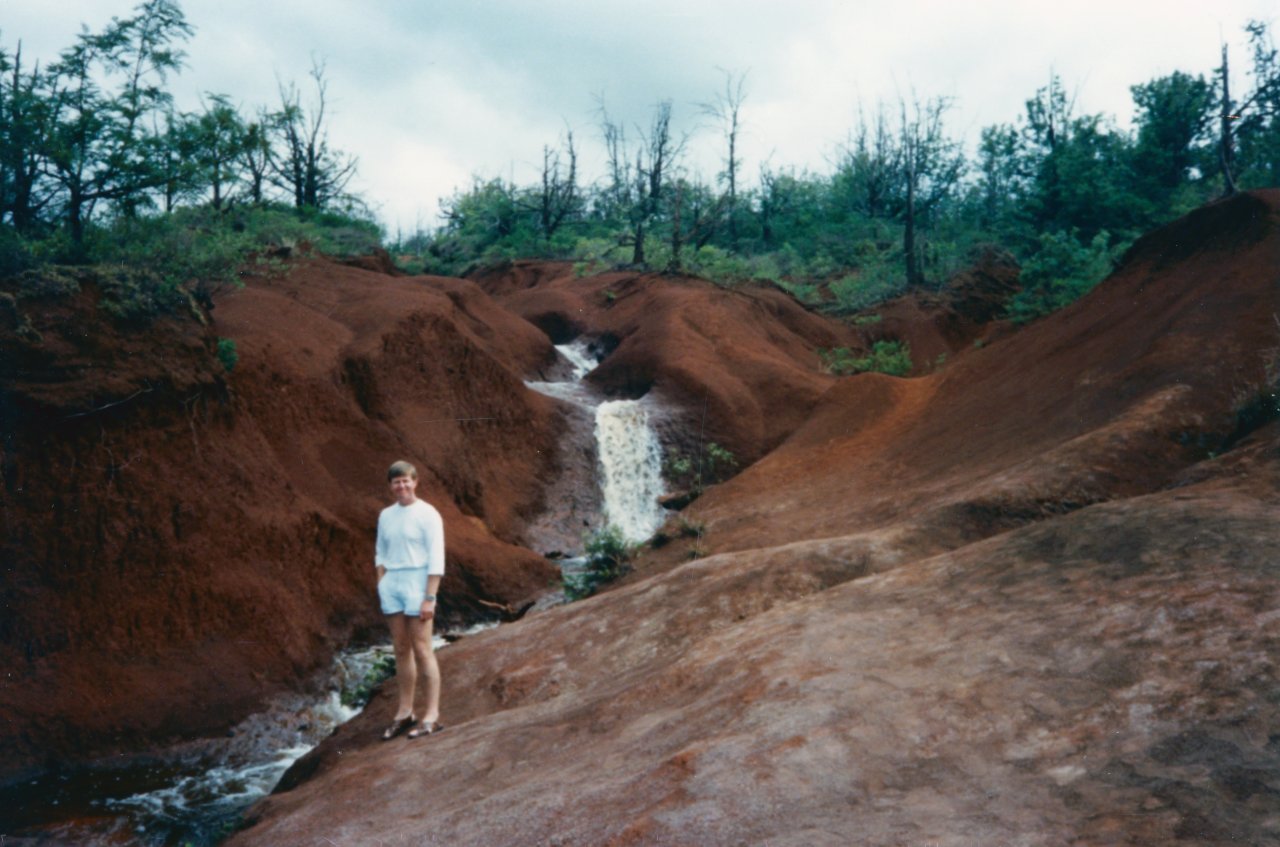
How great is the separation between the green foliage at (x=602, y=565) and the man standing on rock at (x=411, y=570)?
439 cm

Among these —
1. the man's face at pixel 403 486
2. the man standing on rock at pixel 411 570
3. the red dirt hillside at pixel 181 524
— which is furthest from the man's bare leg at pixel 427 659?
the red dirt hillside at pixel 181 524

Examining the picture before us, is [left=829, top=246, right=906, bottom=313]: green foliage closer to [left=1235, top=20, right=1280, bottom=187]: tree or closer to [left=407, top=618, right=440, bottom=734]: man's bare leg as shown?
[left=1235, top=20, right=1280, bottom=187]: tree

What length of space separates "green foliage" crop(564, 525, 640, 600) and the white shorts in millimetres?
4512

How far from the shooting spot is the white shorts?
18.2ft

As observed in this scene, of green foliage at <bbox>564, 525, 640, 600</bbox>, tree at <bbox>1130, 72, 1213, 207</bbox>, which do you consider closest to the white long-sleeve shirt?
green foliage at <bbox>564, 525, 640, 600</bbox>

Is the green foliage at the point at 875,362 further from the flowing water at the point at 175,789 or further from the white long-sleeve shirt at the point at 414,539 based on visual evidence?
the white long-sleeve shirt at the point at 414,539

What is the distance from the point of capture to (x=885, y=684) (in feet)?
11.9

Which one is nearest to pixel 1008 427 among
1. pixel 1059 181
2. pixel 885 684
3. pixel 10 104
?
pixel 885 684

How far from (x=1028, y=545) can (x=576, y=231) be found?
1326 inches

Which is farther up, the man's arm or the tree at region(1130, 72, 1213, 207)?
the tree at region(1130, 72, 1213, 207)

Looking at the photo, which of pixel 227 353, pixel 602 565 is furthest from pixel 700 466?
pixel 227 353

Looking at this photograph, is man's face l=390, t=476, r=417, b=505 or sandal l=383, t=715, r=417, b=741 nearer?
man's face l=390, t=476, r=417, b=505

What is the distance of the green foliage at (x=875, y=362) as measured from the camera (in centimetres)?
1914

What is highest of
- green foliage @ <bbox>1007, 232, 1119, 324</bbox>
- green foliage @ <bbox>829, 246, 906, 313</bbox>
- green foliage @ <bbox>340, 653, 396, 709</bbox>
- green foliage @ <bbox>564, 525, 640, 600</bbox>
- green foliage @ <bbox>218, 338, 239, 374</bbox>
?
green foliage @ <bbox>829, 246, 906, 313</bbox>
